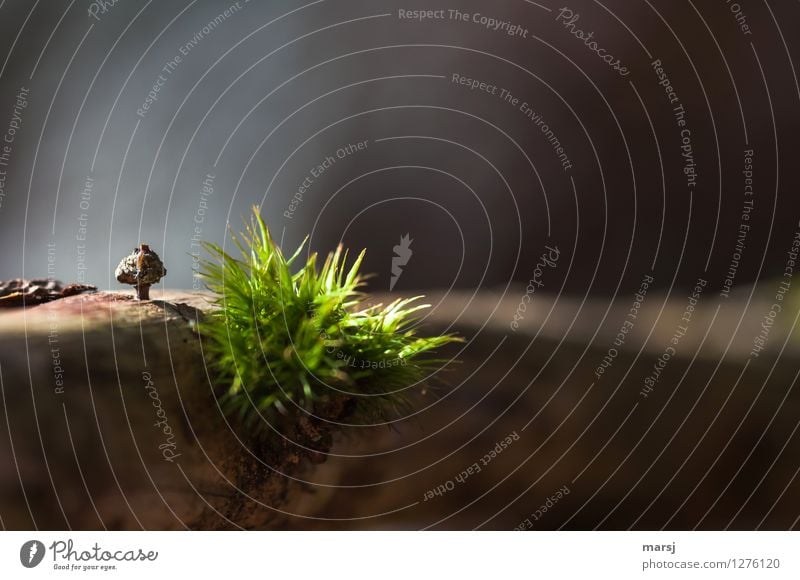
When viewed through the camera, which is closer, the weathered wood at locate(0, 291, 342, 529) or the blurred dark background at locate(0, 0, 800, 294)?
the weathered wood at locate(0, 291, 342, 529)

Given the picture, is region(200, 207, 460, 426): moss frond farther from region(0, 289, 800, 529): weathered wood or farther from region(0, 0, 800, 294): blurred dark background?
region(0, 0, 800, 294): blurred dark background

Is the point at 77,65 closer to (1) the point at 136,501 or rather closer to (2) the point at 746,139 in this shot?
(1) the point at 136,501

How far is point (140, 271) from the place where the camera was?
2.73ft

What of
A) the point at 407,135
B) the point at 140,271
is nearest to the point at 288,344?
the point at 140,271

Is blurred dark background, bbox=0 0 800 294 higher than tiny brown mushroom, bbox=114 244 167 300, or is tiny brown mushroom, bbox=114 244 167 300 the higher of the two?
blurred dark background, bbox=0 0 800 294

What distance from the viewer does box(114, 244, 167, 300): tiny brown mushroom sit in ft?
2.73

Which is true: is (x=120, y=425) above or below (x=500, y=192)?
below

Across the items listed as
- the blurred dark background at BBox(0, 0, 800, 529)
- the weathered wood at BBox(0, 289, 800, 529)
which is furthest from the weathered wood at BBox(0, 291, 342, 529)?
the blurred dark background at BBox(0, 0, 800, 529)

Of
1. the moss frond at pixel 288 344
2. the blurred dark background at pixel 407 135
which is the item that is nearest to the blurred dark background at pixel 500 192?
the blurred dark background at pixel 407 135

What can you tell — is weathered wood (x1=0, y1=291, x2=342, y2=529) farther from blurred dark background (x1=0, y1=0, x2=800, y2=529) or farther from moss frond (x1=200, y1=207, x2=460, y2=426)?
blurred dark background (x1=0, y1=0, x2=800, y2=529)

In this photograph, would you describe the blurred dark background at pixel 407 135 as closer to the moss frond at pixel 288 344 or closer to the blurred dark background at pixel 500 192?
the blurred dark background at pixel 500 192

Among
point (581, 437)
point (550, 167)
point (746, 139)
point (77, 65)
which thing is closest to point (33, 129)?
point (77, 65)

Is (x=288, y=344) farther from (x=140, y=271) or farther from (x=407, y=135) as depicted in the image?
(x=407, y=135)
